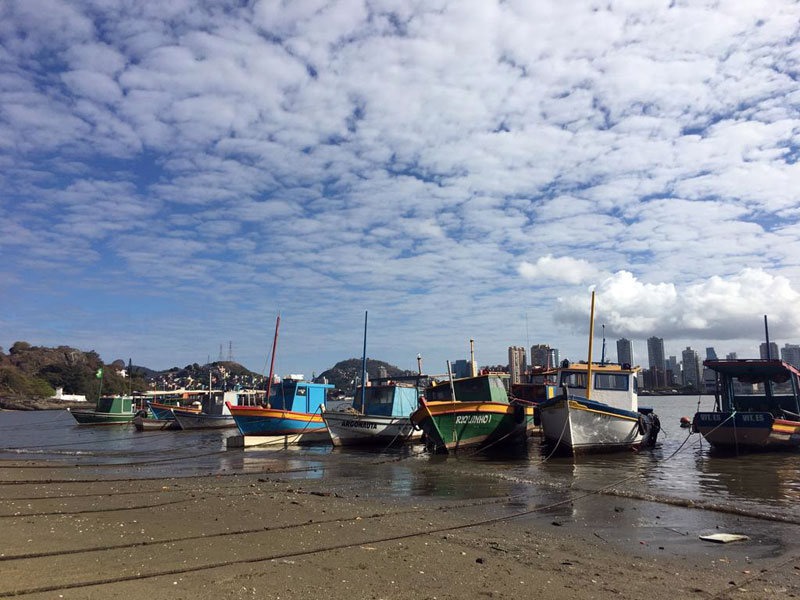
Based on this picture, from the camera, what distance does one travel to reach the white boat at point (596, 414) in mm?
21125

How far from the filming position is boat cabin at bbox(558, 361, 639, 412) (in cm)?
2414

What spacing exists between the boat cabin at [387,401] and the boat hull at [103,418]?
109ft

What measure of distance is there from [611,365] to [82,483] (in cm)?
2025

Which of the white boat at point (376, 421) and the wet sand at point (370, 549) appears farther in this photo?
the white boat at point (376, 421)

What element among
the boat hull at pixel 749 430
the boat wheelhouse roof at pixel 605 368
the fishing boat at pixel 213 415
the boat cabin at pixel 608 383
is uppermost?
the boat wheelhouse roof at pixel 605 368

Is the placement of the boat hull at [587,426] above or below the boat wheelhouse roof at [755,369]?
below

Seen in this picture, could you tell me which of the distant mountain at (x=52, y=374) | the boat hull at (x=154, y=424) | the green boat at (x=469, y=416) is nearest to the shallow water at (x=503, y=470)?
the green boat at (x=469, y=416)

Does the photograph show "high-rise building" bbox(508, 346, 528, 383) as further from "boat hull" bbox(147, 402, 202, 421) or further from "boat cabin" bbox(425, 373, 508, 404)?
"boat hull" bbox(147, 402, 202, 421)

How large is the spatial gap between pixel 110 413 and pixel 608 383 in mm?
46647

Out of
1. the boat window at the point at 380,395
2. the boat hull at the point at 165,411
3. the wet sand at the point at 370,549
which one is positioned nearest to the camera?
the wet sand at the point at 370,549

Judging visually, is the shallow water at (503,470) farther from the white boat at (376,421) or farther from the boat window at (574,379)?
the boat window at (574,379)

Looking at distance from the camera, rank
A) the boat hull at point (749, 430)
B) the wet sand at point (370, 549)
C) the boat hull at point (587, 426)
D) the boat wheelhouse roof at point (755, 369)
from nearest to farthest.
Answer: the wet sand at point (370, 549), the boat hull at point (587, 426), the boat hull at point (749, 430), the boat wheelhouse roof at point (755, 369)

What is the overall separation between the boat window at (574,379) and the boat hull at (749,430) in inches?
187

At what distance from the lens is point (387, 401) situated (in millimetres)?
28906
